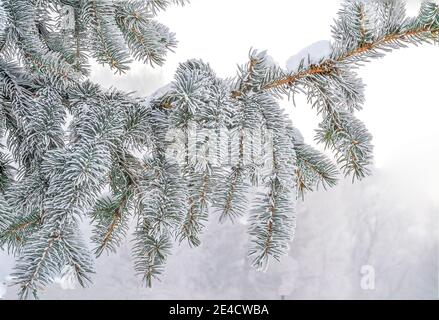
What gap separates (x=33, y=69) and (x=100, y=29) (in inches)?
3.7

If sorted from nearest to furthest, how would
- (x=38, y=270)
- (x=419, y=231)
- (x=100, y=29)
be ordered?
1. (x=38, y=270)
2. (x=100, y=29)
3. (x=419, y=231)

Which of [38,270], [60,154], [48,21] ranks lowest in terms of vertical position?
[38,270]

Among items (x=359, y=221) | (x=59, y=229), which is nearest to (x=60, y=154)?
(x=59, y=229)

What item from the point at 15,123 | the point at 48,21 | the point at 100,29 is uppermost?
the point at 48,21

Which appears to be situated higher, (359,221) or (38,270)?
(359,221)

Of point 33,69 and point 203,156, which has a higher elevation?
point 33,69

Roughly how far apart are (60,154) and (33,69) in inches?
7.6

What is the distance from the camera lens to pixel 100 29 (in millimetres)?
591

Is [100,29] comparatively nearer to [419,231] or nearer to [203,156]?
[203,156]

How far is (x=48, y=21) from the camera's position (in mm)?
792

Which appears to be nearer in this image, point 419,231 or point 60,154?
point 60,154
